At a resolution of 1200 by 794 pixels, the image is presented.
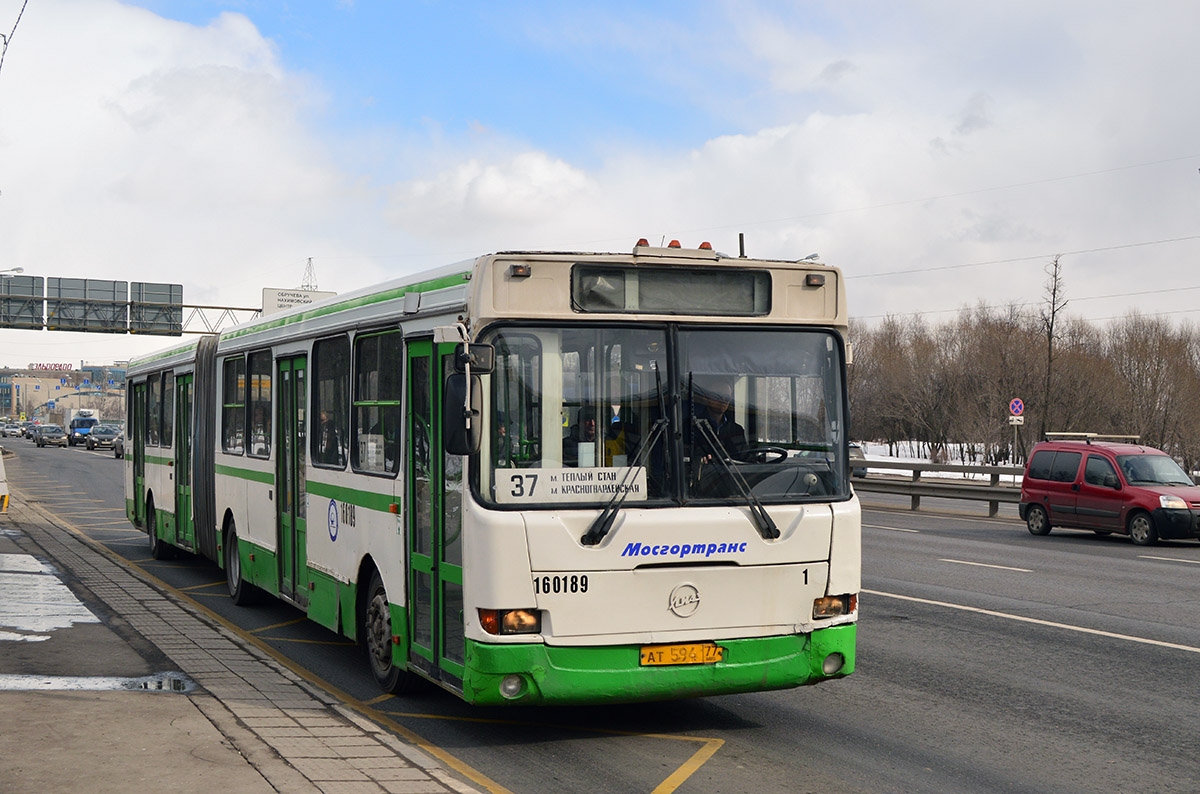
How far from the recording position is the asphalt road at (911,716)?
21.4 feet

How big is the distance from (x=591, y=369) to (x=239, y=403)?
6557 millimetres

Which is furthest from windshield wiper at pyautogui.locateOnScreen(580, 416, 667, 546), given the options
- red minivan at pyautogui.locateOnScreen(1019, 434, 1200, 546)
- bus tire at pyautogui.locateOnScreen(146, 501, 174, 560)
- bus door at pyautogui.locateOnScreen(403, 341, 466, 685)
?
red minivan at pyautogui.locateOnScreen(1019, 434, 1200, 546)

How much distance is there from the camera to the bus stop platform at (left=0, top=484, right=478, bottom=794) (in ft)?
19.4

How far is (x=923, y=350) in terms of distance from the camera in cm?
9419

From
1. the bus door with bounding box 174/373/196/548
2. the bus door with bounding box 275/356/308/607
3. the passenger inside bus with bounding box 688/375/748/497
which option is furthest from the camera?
the bus door with bounding box 174/373/196/548

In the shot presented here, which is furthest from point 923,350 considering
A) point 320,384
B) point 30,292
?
point 320,384

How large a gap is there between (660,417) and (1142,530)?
16.8 m

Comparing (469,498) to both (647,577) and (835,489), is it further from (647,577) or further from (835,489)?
(835,489)

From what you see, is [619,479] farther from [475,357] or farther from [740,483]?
[475,357]

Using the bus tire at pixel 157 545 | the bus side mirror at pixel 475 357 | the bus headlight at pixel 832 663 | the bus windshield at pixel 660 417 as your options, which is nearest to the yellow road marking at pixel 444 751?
the bus headlight at pixel 832 663

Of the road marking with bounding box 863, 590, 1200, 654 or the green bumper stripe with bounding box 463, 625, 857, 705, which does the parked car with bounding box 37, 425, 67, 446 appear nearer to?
the road marking with bounding box 863, 590, 1200, 654

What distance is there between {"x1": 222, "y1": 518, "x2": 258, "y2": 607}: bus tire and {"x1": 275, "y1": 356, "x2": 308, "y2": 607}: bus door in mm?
1688

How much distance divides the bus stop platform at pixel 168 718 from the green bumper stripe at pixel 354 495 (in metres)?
1.30

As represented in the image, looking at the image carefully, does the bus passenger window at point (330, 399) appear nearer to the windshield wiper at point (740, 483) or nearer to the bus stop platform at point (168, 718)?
the bus stop platform at point (168, 718)
